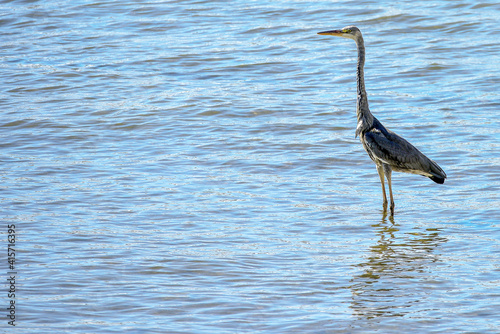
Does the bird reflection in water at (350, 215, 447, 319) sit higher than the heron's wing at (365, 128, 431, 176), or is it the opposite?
the heron's wing at (365, 128, 431, 176)

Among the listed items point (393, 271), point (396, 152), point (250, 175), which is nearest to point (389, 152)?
point (396, 152)

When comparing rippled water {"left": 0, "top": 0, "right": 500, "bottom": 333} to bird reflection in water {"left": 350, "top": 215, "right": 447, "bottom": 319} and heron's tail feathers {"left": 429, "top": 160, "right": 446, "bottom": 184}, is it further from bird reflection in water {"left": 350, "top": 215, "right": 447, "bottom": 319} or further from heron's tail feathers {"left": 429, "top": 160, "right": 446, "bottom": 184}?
heron's tail feathers {"left": 429, "top": 160, "right": 446, "bottom": 184}

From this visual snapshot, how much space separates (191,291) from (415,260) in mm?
2152

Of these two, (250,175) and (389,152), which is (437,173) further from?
(250,175)

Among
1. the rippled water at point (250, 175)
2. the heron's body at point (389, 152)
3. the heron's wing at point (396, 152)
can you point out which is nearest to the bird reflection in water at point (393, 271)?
the rippled water at point (250, 175)

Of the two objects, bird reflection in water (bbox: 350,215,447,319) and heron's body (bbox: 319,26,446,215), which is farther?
heron's body (bbox: 319,26,446,215)

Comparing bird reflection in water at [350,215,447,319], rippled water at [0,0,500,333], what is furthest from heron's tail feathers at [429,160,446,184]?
bird reflection in water at [350,215,447,319]

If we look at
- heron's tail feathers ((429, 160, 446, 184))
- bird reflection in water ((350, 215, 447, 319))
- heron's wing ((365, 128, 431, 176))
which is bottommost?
bird reflection in water ((350, 215, 447, 319))

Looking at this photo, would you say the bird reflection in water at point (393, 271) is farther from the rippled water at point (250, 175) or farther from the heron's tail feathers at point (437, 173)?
the heron's tail feathers at point (437, 173)

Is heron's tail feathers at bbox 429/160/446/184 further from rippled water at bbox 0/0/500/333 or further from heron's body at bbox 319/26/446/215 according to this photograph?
rippled water at bbox 0/0/500/333

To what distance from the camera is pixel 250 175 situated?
977 cm

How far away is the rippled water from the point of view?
627cm

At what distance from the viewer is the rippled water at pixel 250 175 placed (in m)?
6.27

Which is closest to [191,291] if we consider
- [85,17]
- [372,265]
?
[372,265]
